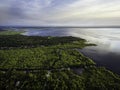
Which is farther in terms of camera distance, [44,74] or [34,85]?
[44,74]

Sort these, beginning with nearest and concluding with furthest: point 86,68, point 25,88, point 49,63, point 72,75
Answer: point 25,88, point 72,75, point 86,68, point 49,63

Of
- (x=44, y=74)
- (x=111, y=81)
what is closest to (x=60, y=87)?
(x=44, y=74)

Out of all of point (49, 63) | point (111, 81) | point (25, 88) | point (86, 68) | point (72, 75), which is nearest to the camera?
point (25, 88)

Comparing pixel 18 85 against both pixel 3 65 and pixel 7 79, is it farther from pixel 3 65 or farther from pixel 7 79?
pixel 3 65

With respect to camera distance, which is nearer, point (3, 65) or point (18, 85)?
point (18, 85)

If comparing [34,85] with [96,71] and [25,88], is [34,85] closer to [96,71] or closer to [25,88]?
[25,88]

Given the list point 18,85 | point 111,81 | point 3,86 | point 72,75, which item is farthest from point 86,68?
point 3,86

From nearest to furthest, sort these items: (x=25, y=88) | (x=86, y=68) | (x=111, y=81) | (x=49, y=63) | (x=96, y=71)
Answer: (x=25, y=88), (x=111, y=81), (x=96, y=71), (x=86, y=68), (x=49, y=63)

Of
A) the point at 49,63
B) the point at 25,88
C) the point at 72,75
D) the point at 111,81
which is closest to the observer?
the point at 25,88
